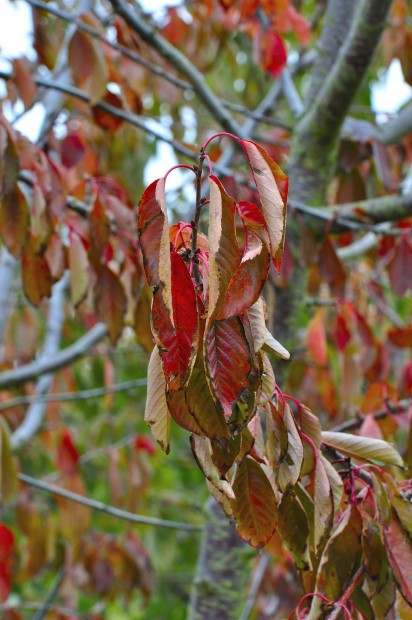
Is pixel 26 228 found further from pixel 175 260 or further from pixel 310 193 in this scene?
pixel 310 193

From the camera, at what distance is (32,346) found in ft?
8.50

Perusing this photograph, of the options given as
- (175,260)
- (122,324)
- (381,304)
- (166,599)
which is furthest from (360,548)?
(166,599)

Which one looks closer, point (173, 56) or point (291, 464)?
point (291, 464)

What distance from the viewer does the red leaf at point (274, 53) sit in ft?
6.14

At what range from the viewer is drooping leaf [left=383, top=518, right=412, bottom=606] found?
2.35ft

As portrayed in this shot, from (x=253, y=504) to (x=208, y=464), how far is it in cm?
10

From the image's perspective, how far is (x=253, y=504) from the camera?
0.70m

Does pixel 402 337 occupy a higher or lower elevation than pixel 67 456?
higher

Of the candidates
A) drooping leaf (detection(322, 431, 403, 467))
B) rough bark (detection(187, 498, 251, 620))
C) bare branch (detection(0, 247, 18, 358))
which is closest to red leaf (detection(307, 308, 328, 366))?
rough bark (detection(187, 498, 251, 620))

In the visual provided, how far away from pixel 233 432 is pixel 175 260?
0.14m

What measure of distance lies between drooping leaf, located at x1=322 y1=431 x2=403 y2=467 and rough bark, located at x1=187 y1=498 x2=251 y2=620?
77cm

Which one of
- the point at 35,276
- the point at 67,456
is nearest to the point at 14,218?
the point at 35,276

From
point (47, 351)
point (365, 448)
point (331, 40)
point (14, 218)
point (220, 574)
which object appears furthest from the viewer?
point (47, 351)

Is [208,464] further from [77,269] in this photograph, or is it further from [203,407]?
[77,269]
